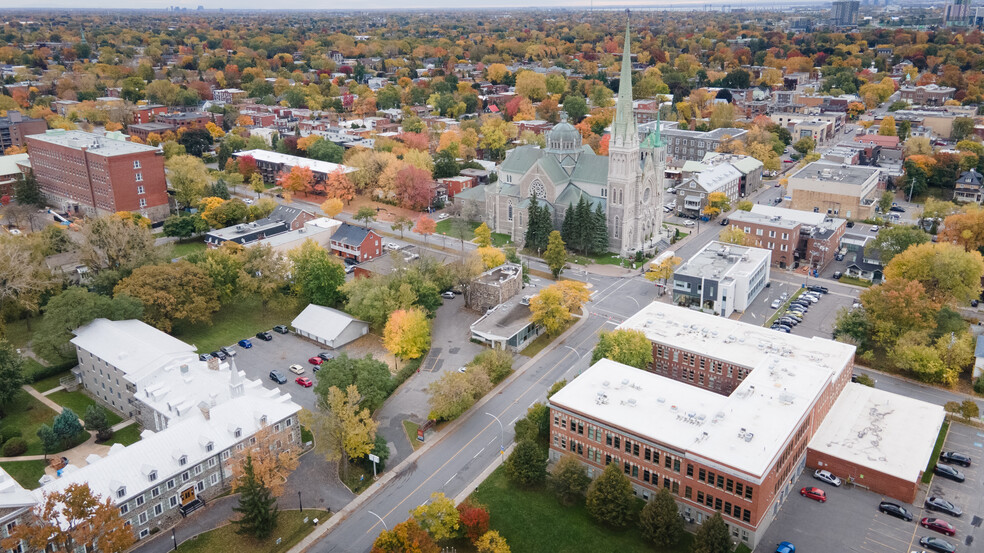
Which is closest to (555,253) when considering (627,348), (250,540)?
(627,348)

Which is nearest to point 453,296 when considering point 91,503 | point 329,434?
point 329,434

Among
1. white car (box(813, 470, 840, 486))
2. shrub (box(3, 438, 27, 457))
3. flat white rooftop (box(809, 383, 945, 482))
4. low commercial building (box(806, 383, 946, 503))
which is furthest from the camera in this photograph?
shrub (box(3, 438, 27, 457))

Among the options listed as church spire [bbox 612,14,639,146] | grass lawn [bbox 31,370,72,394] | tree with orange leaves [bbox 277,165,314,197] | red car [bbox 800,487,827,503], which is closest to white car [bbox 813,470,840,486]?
red car [bbox 800,487,827,503]

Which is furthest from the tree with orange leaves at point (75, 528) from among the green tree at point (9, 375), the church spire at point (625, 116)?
the church spire at point (625, 116)

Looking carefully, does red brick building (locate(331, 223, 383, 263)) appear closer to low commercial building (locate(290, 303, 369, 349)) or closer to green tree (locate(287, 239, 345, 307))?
green tree (locate(287, 239, 345, 307))

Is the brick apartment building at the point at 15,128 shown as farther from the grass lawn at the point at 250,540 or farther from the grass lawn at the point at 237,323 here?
the grass lawn at the point at 250,540

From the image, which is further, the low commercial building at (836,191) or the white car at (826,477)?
the low commercial building at (836,191)

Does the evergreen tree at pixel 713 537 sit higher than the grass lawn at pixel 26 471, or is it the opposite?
the evergreen tree at pixel 713 537
